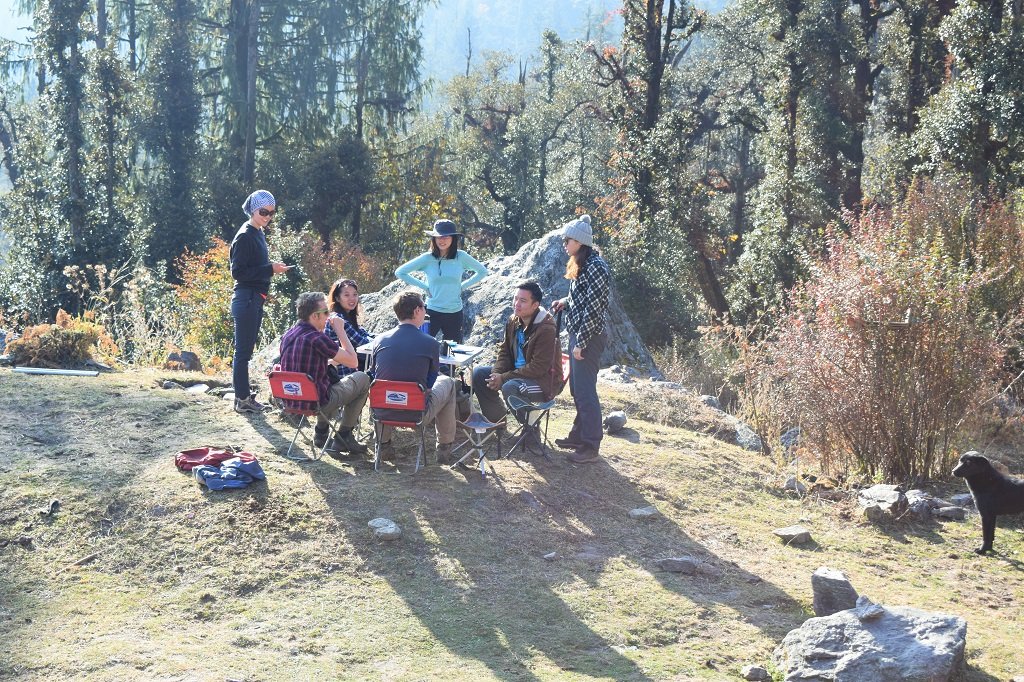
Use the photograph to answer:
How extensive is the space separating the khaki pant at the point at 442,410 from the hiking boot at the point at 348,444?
201mm

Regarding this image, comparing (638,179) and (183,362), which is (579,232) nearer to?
(183,362)

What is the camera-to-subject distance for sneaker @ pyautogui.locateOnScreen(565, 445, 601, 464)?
24.8ft

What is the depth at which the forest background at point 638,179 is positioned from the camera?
8.34 m

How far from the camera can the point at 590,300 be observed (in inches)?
280

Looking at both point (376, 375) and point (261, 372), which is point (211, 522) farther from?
point (261, 372)

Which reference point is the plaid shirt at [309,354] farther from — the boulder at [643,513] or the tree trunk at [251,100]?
the tree trunk at [251,100]

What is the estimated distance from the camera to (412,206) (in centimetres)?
2914

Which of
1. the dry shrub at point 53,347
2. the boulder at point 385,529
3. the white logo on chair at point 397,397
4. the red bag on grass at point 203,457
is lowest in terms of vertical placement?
the boulder at point 385,529

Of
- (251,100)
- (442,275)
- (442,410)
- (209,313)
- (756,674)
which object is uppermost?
(251,100)

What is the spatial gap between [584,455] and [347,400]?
1.93 m

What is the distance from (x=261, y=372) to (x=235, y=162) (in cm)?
2131

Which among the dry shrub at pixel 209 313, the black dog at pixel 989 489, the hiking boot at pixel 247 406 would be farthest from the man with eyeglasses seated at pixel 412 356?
the dry shrub at pixel 209 313

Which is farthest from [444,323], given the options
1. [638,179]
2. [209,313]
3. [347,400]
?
[638,179]

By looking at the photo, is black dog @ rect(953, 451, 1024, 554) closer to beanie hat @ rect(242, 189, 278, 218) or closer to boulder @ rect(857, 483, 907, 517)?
boulder @ rect(857, 483, 907, 517)
